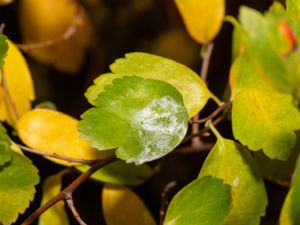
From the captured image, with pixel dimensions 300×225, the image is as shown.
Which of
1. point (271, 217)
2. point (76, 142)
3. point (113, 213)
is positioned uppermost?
point (76, 142)

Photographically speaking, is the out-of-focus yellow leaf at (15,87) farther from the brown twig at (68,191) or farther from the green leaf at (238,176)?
the green leaf at (238,176)

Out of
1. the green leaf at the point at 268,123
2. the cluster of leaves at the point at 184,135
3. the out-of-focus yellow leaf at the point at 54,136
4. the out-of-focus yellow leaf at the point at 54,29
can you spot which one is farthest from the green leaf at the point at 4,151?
the out-of-focus yellow leaf at the point at 54,29

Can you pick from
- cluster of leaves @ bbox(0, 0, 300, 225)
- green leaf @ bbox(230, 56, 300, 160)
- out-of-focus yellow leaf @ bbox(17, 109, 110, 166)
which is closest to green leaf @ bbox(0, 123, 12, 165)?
cluster of leaves @ bbox(0, 0, 300, 225)

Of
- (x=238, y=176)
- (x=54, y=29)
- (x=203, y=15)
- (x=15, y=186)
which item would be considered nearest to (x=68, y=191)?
(x=15, y=186)

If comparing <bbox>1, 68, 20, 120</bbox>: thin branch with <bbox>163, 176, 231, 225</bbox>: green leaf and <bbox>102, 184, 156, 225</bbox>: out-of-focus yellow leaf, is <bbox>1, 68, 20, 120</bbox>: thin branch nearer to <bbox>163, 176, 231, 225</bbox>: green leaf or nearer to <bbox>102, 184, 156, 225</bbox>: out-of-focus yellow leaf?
<bbox>102, 184, 156, 225</bbox>: out-of-focus yellow leaf

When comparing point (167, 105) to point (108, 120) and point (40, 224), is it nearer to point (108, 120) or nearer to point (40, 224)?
point (108, 120)

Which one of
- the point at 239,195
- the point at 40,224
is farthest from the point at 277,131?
the point at 40,224
